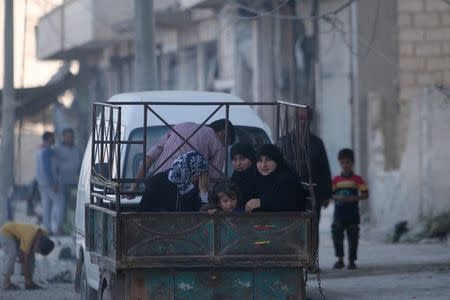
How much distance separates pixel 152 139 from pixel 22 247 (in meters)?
3.51

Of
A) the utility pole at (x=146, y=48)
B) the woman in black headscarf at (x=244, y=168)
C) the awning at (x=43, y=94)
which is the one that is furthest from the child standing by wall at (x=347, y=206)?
the awning at (x=43, y=94)

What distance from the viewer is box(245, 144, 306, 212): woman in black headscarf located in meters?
9.91

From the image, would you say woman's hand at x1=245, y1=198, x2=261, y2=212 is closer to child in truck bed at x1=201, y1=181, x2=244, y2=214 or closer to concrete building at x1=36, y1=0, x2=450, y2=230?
child in truck bed at x1=201, y1=181, x2=244, y2=214

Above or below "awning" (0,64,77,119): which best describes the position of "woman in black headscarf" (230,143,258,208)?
below

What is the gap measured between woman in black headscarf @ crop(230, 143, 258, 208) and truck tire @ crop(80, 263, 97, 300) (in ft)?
7.28

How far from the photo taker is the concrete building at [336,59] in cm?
2084

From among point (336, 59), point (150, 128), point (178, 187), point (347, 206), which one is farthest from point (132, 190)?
point (336, 59)

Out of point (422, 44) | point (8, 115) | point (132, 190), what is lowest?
point (132, 190)

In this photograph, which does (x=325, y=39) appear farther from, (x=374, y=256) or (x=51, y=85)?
(x=51, y=85)

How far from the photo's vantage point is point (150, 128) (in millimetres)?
12094

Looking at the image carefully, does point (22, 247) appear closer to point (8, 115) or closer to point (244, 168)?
point (244, 168)

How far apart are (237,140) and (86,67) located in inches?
1236

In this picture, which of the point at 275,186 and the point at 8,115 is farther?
the point at 8,115

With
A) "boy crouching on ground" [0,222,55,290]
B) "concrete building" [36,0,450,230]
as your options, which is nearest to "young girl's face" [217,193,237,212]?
"boy crouching on ground" [0,222,55,290]
